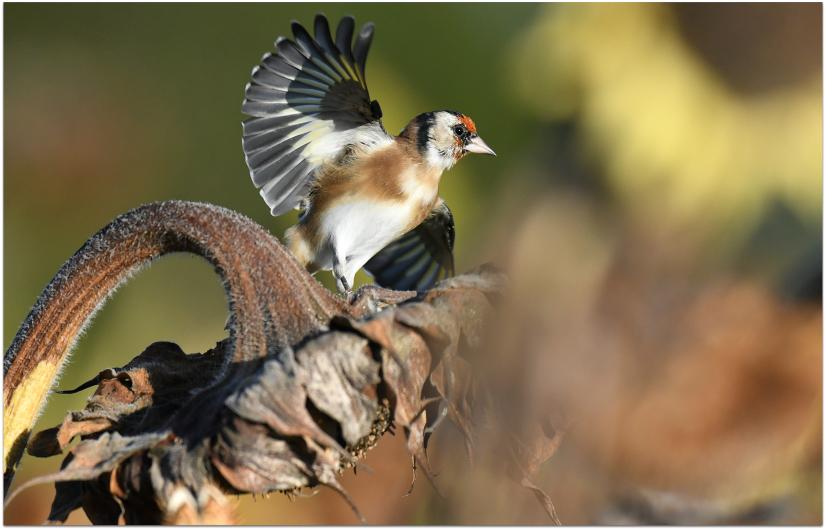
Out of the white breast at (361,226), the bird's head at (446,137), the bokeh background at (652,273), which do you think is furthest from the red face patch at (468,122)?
the white breast at (361,226)

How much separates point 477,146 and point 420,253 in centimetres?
34

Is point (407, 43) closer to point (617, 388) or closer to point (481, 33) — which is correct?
point (481, 33)

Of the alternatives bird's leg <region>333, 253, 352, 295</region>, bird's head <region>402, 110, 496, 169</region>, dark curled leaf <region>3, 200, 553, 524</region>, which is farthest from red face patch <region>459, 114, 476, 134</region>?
dark curled leaf <region>3, 200, 553, 524</region>

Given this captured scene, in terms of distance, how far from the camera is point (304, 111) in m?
2.18

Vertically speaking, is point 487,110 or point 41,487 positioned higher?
point 487,110

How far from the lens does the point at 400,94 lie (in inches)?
109

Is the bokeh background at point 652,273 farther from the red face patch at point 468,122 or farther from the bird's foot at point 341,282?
the bird's foot at point 341,282

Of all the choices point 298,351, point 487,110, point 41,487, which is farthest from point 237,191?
point 298,351

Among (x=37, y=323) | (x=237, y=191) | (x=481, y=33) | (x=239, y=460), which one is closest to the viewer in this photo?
(x=239, y=460)

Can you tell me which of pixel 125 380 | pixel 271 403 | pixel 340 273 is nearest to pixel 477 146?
pixel 340 273

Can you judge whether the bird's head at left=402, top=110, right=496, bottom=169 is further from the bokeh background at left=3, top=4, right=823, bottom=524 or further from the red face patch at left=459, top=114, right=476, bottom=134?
the bokeh background at left=3, top=4, right=823, bottom=524

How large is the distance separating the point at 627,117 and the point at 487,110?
3.62 feet

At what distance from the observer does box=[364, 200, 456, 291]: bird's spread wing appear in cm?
260

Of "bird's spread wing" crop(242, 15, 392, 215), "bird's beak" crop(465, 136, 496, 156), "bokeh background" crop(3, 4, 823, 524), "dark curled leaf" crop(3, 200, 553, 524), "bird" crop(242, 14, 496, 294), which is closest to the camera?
"dark curled leaf" crop(3, 200, 553, 524)
